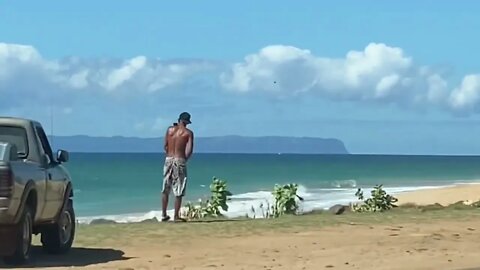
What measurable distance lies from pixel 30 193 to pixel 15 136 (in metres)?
1.16

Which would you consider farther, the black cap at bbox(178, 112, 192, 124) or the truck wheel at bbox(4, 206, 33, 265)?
the black cap at bbox(178, 112, 192, 124)

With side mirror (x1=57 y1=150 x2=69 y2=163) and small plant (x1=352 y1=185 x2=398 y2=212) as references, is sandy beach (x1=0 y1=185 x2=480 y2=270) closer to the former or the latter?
side mirror (x1=57 y1=150 x2=69 y2=163)

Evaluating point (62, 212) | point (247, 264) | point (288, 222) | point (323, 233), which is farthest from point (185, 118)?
point (247, 264)

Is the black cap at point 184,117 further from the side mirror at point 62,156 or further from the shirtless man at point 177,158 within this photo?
the side mirror at point 62,156

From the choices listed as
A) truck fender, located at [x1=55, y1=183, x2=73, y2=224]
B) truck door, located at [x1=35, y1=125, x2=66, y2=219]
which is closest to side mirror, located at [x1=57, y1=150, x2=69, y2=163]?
truck door, located at [x1=35, y1=125, x2=66, y2=219]

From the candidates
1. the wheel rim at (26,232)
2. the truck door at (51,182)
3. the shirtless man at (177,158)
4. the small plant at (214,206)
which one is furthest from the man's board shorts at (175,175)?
the wheel rim at (26,232)

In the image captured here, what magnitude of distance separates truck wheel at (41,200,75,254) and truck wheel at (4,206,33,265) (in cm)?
122

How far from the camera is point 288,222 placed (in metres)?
18.9

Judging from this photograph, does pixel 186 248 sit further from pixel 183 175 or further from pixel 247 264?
pixel 183 175

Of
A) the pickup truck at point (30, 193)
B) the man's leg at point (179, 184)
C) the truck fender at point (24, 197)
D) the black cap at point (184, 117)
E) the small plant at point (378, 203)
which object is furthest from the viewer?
the small plant at point (378, 203)

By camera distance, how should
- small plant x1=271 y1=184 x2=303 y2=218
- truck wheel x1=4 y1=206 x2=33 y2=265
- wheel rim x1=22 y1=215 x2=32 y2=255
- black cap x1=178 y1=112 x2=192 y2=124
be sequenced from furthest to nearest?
small plant x1=271 y1=184 x2=303 y2=218, black cap x1=178 y1=112 x2=192 y2=124, wheel rim x1=22 y1=215 x2=32 y2=255, truck wheel x1=4 y1=206 x2=33 y2=265

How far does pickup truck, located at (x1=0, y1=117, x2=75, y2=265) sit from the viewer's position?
12766 millimetres

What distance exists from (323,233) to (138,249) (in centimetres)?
309

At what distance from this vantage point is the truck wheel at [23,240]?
42.9 ft
